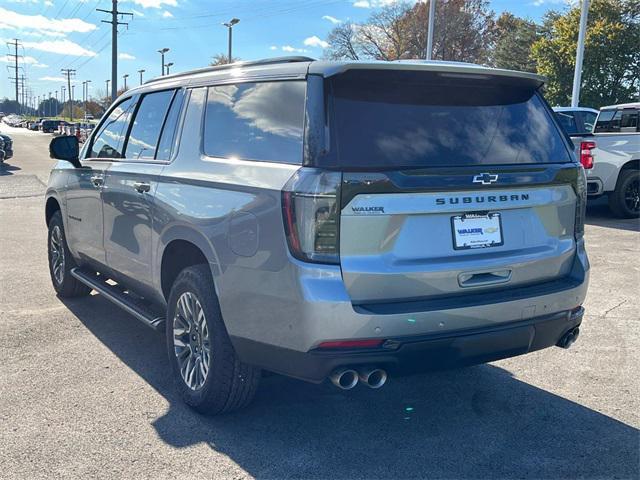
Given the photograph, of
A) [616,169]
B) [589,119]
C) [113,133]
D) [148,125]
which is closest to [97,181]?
[113,133]

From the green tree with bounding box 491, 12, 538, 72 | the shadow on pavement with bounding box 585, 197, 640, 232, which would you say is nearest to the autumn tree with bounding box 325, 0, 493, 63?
the green tree with bounding box 491, 12, 538, 72

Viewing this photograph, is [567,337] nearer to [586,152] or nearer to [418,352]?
[418,352]

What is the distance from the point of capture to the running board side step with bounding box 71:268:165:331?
420cm

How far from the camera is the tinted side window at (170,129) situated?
4.13 m

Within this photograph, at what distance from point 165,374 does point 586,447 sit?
2645mm

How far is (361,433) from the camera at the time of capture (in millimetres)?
3535

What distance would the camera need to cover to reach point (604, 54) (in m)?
28.7

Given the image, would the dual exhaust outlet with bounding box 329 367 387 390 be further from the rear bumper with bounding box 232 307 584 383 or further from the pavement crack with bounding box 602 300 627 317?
the pavement crack with bounding box 602 300 627 317

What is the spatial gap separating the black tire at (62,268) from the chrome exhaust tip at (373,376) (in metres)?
3.80

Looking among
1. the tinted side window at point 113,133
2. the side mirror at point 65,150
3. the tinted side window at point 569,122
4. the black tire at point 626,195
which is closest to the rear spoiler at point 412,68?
the tinted side window at point 113,133

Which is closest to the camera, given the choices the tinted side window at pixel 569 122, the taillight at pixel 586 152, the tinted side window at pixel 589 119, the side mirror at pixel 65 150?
the side mirror at pixel 65 150

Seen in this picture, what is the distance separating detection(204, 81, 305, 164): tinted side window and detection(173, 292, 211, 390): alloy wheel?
0.89m

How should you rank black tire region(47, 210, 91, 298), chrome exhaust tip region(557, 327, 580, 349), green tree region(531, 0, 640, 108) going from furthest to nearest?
green tree region(531, 0, 640, 108) < black tire region(47, 210, 91, 298) < chrome exhaust tip region(557, 327, 580, 349)

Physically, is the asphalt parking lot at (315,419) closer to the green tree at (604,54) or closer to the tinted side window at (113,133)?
the tinted side window at (113,133)
